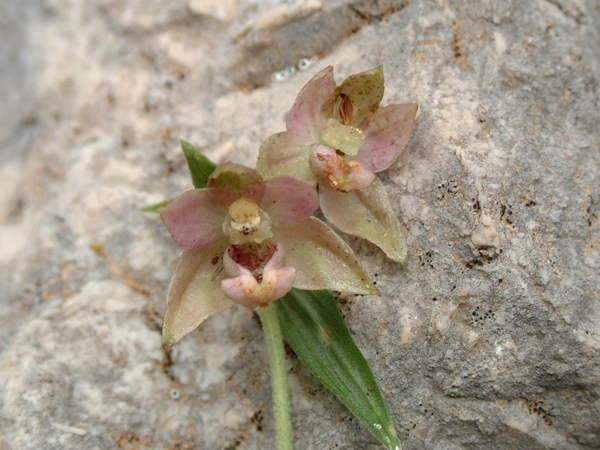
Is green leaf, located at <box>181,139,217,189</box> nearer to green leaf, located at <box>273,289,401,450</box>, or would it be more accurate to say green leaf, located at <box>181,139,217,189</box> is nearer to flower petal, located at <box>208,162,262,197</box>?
flower petal, located at <box>208,162,262,197</box>

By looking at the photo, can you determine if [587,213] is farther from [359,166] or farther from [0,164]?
[0,164]

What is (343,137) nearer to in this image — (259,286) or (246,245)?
(246,245)

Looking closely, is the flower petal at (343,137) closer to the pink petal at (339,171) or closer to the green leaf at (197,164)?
the pink petal at (339,171)

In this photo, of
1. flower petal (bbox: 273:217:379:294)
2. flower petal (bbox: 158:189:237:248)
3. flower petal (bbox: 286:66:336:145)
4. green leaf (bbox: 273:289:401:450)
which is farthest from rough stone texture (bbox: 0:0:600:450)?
flower petal (bbox: 158:189:237:248)

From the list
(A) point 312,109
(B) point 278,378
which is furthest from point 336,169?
(B) point 278,378

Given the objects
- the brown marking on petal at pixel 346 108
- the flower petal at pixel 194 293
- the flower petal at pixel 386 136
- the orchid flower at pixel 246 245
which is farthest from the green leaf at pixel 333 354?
the brown marking on petal at pixel 346 108

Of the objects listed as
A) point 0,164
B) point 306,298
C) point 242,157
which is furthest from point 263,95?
point 0,164

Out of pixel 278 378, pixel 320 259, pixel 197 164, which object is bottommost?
pixel 278 378
